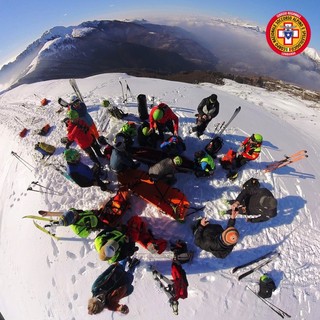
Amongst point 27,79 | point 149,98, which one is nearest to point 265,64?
point 27,79

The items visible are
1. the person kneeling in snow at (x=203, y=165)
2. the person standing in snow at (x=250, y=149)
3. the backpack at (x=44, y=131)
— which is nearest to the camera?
the person standing in snow at (x=250, y=149)

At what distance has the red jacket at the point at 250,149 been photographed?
22.7 ft

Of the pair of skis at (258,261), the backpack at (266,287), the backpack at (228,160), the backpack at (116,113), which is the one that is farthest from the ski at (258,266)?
the backpack at (116,113)

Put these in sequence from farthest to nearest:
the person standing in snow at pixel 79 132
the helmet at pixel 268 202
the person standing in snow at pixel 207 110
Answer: the person standing in snow at pixel 207 110 < the person standing in snow at pixel 79 132 < the helmet at pixel 268 202

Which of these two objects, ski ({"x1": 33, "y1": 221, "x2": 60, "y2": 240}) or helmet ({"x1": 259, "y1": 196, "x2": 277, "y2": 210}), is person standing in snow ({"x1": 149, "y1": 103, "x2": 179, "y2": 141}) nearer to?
helmet ({"x1": 259, "y1": 196, "x2": 277, "y2": 210})

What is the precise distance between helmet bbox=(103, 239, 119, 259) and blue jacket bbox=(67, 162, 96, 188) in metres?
1.98

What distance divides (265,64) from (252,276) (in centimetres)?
Result: 17817

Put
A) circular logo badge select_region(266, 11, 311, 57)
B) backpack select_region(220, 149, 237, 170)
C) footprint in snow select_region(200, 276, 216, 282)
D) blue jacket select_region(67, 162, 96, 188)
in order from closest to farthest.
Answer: blue jacket select_region(67, 162, 96, 188), footprint in snow select_region(200, 276, 216, 282), backpack select_region(220, 149, 237, 170), circular logo badge select_region(266, 11, 311, 57)

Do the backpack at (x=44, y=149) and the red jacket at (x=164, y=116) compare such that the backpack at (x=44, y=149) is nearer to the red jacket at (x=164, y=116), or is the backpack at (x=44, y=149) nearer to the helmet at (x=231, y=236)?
the red jacket at (x=164, y=116)

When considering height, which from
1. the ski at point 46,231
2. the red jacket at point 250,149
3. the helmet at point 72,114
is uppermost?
the helmet at point 72,114

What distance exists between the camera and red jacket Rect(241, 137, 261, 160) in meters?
6.92

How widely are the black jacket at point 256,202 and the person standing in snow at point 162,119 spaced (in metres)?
2.83

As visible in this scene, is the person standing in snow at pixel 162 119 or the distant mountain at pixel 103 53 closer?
the person standing in snow at pixel 162 119

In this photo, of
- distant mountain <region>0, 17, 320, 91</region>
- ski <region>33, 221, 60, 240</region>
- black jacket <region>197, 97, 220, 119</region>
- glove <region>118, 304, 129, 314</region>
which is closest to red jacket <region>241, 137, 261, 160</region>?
black jacket <region>197, 97, 220, 119</region>
